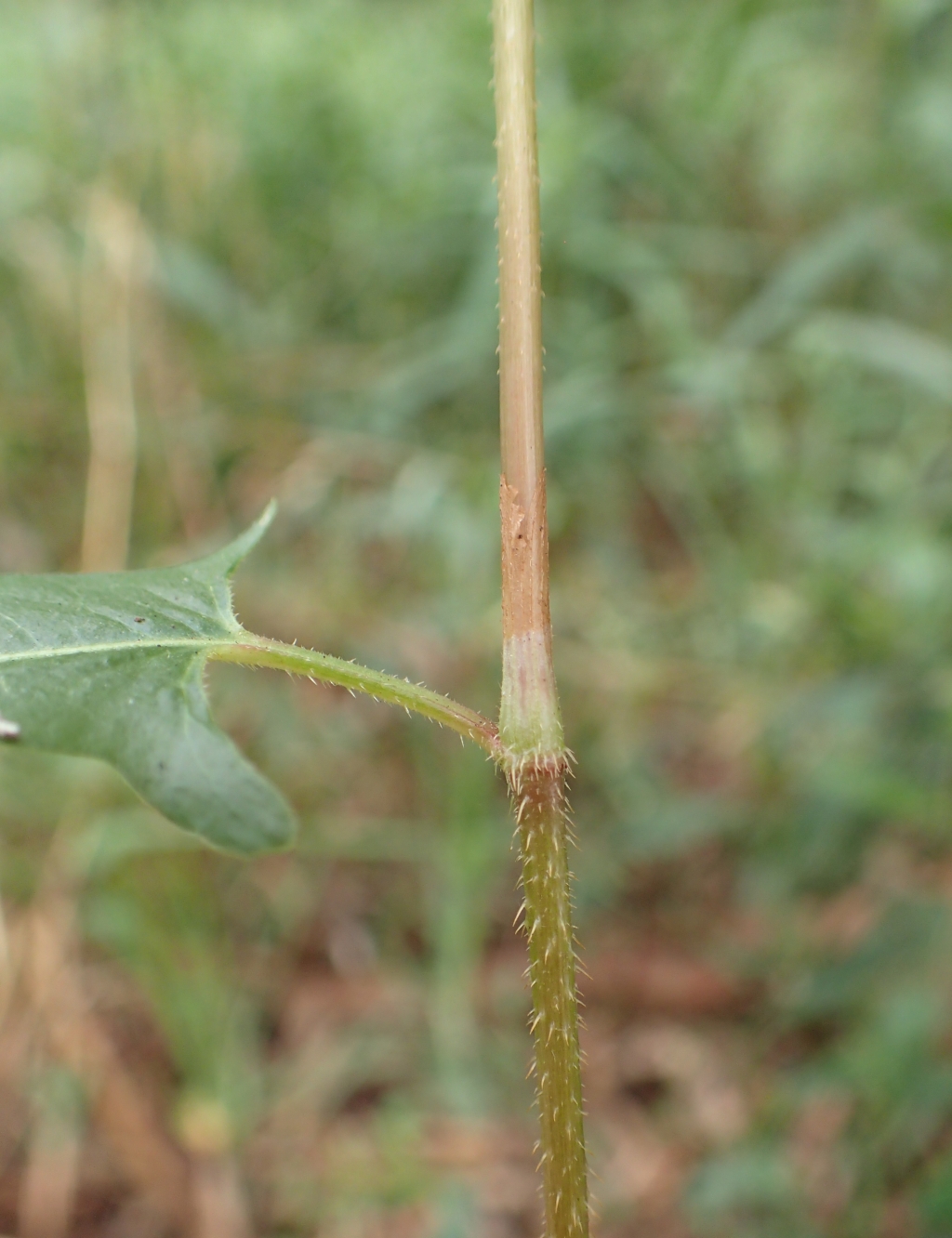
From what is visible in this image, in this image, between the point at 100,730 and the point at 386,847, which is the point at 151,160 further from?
the point at 100,730

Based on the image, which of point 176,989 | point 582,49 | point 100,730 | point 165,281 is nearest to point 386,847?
point 176,989

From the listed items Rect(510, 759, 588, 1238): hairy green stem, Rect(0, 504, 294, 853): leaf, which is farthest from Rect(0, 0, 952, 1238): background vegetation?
Rect(0, 504, 294, 853): leaf

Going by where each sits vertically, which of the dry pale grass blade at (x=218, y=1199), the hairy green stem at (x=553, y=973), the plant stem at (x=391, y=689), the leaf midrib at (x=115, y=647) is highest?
the leaf midrib at (x=115, y=647)

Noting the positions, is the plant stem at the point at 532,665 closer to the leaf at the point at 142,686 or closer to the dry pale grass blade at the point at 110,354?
the leaf at the point at 142,686

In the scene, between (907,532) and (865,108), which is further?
(865,108)

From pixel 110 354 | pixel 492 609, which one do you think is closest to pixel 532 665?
pixel 492 609

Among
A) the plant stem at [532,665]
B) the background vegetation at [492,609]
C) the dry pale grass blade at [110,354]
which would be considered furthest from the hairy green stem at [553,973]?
the dry pale grass blade at [110,354]
